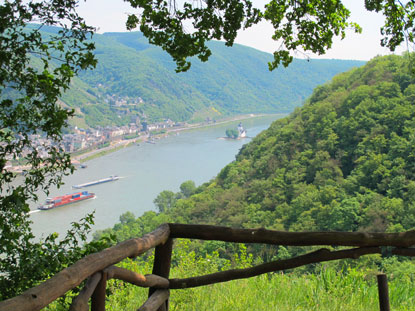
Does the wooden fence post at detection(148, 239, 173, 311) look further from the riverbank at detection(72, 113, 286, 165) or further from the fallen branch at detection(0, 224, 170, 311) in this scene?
the riverbank at detection(72, 113, 286, 165)

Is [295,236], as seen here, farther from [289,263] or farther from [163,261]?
[163,261]

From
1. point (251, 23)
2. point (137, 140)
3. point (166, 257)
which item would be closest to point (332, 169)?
point (251, 23)

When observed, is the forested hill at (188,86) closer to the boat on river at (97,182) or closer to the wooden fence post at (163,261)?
the boat on river at (97,182)

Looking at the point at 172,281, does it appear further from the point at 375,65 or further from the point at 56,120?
the point at 375,65

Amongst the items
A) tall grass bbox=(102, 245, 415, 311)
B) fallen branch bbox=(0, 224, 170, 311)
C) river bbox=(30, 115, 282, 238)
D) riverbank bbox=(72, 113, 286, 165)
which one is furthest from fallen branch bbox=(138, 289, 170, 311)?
riverbank bbox=(72, 113, 286, 165)

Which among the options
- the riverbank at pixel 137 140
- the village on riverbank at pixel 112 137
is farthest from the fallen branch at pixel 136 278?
the riverbank at pixel 137 140

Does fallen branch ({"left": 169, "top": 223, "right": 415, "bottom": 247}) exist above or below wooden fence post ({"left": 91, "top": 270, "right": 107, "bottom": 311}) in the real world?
above
